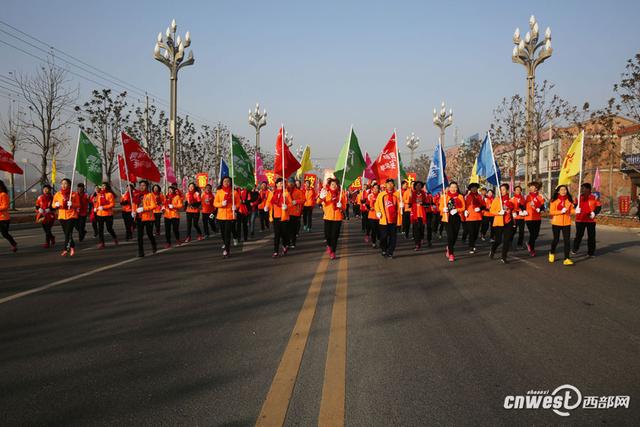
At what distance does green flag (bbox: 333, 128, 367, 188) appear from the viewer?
12.8 meters

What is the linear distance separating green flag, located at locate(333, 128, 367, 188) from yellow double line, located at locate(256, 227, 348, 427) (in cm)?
675

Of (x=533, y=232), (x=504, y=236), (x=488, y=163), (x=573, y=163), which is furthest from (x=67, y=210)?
(x=573, y=163)

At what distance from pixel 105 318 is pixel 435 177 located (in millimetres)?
9778

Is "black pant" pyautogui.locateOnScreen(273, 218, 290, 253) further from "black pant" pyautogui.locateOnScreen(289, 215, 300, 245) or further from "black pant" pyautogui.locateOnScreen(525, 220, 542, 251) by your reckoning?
"black pant" pyautogui.locateOnScreen(525, 220, 542, 251)

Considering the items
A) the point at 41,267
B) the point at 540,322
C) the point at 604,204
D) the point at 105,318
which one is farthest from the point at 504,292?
the point at 604,204

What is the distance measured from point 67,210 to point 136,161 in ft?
7.11

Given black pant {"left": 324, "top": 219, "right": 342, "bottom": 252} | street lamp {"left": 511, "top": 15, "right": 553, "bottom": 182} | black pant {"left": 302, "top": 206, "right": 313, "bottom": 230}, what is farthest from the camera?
street lamp {"left": 511, "top": 15, "right": 553, "bottom": 182}

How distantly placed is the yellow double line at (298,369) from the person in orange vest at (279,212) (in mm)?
5118

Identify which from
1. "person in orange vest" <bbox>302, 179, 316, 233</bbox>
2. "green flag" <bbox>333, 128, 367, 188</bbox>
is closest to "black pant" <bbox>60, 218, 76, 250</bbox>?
"green flag" <bbox>333, 128, 367, 188</bbox>

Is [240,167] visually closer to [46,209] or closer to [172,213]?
[172,213]

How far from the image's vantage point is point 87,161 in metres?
12.2

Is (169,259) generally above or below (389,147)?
below

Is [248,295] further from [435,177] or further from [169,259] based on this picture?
[435,177]

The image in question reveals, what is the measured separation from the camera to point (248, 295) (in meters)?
6.80
